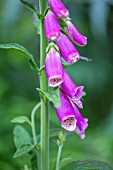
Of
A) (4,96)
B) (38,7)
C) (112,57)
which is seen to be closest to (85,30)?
(112,57)

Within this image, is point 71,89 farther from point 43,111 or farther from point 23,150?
point 23,150

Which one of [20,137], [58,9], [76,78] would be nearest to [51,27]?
[58,9]

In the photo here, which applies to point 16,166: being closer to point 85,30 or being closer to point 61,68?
point 61,68

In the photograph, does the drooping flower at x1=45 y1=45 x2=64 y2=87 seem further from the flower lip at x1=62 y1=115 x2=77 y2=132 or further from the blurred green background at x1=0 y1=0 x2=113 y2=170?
the blurred green background at x1=0 y1=0 x2=113 y2=170

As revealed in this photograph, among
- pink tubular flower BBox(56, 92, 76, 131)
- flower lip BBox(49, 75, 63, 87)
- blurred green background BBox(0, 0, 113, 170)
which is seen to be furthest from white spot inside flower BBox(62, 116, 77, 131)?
blurred green background BBox(0, 0, 113, 170)

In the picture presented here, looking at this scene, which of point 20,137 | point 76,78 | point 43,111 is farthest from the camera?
point 76,78

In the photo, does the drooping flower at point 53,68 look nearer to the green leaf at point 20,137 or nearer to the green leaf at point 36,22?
the green leaf at point 36,22
